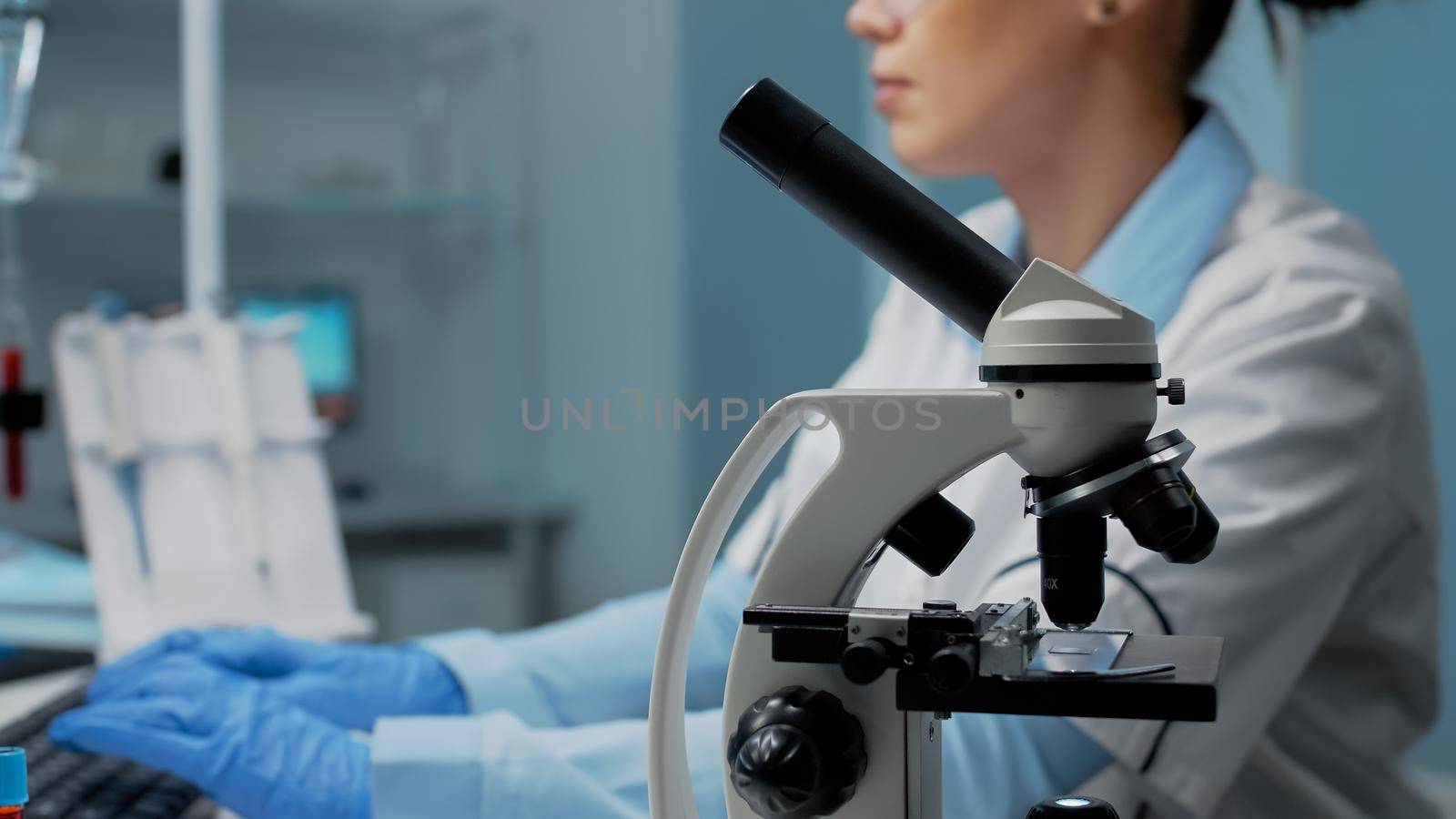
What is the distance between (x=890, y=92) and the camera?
95 cm

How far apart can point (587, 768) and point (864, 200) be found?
384 millimetres

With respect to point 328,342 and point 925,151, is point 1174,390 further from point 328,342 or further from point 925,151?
point 328,342

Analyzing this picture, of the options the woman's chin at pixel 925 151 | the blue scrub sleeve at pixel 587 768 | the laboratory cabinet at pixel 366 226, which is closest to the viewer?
the blue scrub sleeve at pixel 587 768

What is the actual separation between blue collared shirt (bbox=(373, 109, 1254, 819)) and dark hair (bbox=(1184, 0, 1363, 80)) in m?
0.04

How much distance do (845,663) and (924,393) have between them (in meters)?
0.11

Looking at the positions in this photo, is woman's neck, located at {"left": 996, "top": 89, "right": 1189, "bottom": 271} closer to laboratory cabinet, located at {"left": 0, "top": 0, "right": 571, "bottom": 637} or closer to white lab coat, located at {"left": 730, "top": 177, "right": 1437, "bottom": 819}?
white lab coat, located at {"left": 730, "top": 177, "right": 1437, "bottom": 819}

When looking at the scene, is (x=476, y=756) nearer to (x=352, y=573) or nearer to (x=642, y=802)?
(x=642, y=802)

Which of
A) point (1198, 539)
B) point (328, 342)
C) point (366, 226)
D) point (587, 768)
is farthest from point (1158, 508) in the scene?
point (366, 226)

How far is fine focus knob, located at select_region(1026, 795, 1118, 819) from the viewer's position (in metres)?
0.49

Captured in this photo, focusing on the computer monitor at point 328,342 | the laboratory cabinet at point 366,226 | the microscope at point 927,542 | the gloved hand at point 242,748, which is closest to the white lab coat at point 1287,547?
the microscope at point 927,542

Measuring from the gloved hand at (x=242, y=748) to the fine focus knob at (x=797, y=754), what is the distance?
0.35 metres

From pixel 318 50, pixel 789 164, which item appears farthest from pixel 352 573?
pixel 789 164

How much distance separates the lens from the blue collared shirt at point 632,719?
2.42 feet

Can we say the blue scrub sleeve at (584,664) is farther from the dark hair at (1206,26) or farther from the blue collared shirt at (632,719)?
the dark hair at (1206,26)
